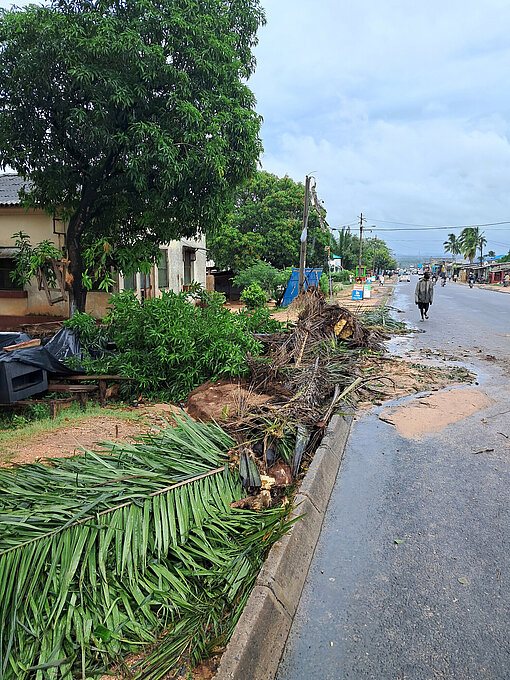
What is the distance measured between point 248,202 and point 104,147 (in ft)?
82.7

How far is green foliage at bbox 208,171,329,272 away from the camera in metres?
28.7

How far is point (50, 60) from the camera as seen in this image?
23.9 feet

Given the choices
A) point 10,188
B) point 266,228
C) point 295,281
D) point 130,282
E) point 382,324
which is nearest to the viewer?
point 10,188

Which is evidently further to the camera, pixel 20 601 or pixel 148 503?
pixel 148 503

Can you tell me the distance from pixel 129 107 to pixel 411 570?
25.6 feet

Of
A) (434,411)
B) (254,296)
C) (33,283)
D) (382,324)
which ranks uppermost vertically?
(33,283)

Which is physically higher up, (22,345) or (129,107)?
(129,107)

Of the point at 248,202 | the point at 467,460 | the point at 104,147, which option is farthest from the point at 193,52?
the point at 248,202

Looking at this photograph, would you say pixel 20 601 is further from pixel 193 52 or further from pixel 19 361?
pixel 193 52

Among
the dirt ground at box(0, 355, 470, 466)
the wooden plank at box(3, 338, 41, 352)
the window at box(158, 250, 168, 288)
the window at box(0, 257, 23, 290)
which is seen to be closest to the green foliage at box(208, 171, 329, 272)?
the window at box(158, 250, 168, 288)

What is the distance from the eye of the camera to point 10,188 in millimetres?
13562

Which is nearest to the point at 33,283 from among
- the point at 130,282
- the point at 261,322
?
the point at 130,282

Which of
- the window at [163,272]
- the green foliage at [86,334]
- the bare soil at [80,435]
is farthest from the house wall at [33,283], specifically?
the bare soil at [80,435]

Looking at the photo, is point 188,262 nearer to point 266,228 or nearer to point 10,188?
point 10,188
